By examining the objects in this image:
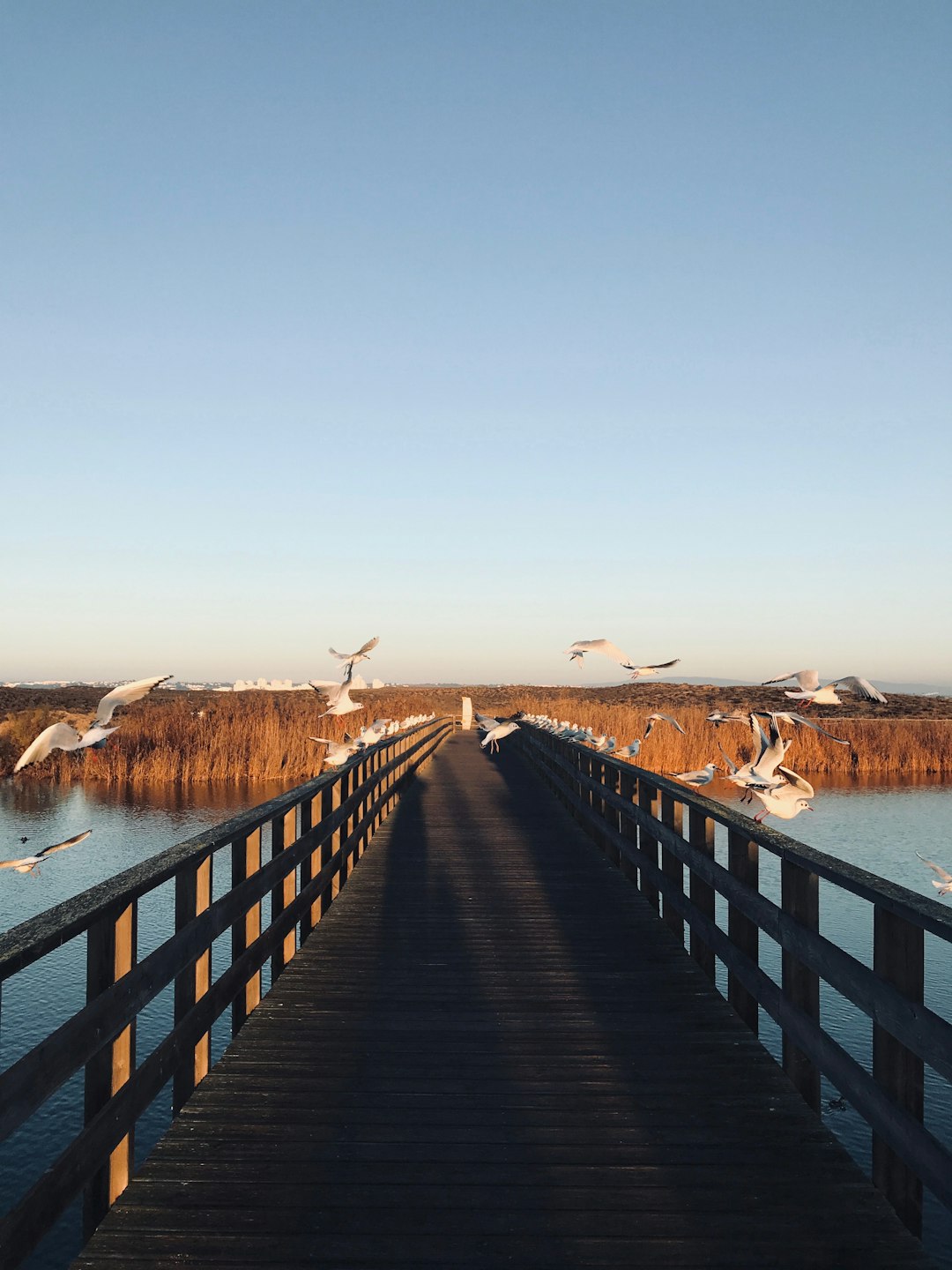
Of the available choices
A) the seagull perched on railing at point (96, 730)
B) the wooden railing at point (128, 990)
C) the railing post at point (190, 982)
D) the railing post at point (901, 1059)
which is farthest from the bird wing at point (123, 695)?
the railing post at point (901, 1059)

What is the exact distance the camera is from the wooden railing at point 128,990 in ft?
7.37

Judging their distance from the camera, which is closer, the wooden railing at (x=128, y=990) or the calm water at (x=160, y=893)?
the wooden railing at (x=128, y=990)

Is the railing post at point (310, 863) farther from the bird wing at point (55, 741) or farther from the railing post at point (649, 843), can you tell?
the railing post at point (649, 843)

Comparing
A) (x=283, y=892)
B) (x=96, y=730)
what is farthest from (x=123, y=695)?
(x=283, y=892)

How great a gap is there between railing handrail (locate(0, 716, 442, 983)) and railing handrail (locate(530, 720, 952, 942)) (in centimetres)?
225

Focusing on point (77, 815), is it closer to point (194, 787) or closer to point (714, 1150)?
point (194, 787)

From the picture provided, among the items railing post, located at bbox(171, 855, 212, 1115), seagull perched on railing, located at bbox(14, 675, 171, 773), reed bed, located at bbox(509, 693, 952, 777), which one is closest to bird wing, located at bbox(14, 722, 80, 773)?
seagull perched on railing, located at bbox(14, 675, 171, 773)

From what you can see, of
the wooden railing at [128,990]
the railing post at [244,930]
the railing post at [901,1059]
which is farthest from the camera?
the railing post at [244,930]

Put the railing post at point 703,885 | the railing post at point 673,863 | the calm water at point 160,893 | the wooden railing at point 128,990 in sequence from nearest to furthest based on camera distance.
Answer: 1. the wooden railing at point 128,990
2. the railing post at point 703,885
3. the calm water at point 160,893
4. the railing post at point 673,863

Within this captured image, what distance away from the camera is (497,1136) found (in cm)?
334

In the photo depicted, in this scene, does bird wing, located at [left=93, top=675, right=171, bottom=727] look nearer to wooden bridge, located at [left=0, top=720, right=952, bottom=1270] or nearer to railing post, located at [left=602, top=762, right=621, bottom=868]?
wooden bridge, located at [left=0, top=720, right=952, bottom=1270]

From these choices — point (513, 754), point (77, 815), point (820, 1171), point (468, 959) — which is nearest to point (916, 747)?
point (513, 754)

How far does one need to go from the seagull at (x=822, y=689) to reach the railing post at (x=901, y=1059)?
2.96m

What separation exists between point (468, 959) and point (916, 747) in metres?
22.4
